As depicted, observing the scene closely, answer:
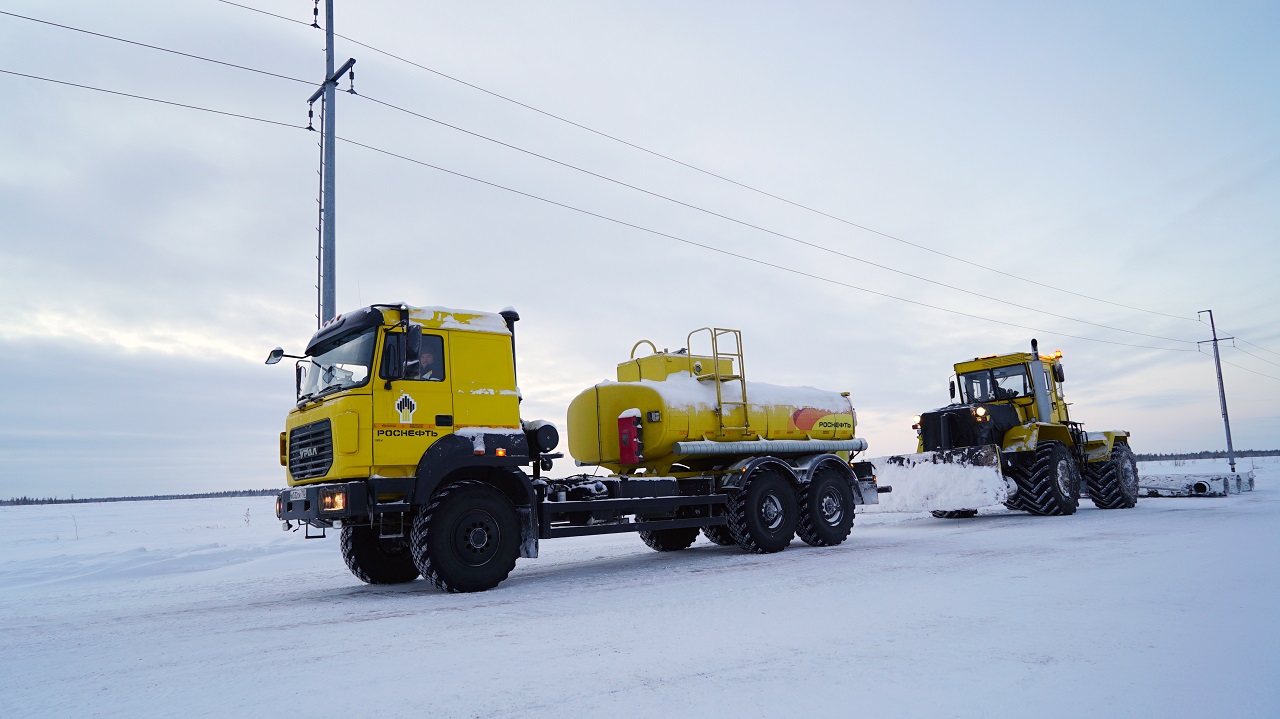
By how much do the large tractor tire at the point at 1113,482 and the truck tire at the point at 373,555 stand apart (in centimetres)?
1715

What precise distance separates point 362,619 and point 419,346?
3162 millimetres

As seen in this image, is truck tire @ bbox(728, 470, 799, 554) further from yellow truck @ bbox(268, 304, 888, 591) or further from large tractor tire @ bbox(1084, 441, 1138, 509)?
large tractor tire @ bbox(1084, 441, 1138, 509)

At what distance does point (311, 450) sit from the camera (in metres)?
9.16

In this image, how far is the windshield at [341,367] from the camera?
8891 mm

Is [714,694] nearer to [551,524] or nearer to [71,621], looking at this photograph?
[551,524]

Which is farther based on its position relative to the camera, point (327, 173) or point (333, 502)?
point (327, 173)

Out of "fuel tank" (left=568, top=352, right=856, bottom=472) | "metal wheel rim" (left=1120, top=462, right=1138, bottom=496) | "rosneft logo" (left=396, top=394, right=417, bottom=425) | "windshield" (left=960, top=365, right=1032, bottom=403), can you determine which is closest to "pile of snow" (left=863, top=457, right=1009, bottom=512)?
"windshield" (left=960, top=365, right=1032, bottom=403)

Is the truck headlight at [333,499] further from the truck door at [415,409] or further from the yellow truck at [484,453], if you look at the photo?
the truck door at [415,409]

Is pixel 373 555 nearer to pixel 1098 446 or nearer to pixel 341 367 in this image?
pixel 341 367

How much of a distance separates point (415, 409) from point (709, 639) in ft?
15.8

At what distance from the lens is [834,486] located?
44.8 feet

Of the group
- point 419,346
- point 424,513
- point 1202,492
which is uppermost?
point 419,346

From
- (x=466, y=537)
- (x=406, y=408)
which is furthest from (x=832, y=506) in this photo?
(x=406, y=408)

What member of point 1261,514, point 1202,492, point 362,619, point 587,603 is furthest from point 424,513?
point 1202,492
